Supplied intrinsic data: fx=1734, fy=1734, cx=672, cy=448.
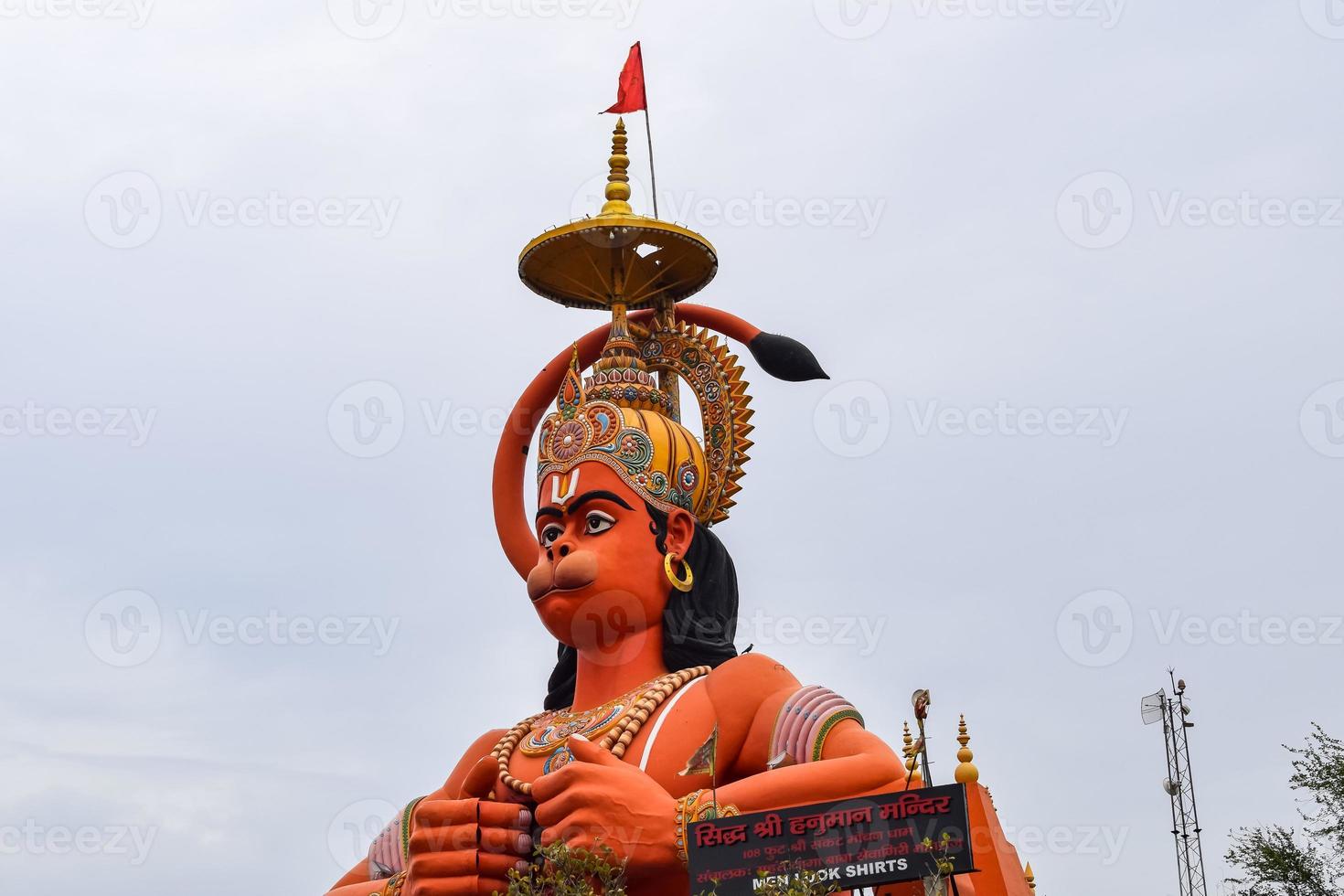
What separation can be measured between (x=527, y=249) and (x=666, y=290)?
1246 mm

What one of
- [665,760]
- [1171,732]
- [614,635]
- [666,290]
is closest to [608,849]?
[665,760]

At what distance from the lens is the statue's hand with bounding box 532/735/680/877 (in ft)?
36.5

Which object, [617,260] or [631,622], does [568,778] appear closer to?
[631,622]

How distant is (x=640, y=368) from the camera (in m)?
14.1

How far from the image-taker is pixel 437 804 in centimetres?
1198

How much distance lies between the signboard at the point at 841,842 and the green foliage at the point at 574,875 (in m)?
0.54

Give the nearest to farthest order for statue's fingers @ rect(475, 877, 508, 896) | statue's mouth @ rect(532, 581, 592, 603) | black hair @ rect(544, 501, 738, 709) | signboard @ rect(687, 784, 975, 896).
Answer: signboard @ rect(687, 784, 975, 896), statue's fingers @ rect(475, 877, 508, 896), statue's mouth @ rect(532, 581, 592, 603), black hair @ rect(544, 501, 738, 709)

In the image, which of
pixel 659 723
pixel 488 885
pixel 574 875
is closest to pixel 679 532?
pixel 659 723

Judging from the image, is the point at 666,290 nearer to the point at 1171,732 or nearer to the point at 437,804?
the point at 437,804

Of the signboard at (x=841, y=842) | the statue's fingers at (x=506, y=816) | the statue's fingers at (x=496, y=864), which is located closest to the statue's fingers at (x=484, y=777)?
the statue's fingers at (x=506, y=816)

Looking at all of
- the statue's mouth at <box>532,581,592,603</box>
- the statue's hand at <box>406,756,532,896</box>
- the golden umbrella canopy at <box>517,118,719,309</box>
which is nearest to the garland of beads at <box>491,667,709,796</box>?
the statue's hand at <box>406,756,532,896</box>

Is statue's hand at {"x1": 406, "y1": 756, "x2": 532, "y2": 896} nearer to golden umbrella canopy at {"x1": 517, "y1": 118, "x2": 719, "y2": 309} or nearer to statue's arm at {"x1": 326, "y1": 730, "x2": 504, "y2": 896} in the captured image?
statue's arm at {"x1": 326, "y1": 730, "x2": 504, "y2": 896}

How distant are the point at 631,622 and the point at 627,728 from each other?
103 centimetres

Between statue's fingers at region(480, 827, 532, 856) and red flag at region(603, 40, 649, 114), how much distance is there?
6.69 m
